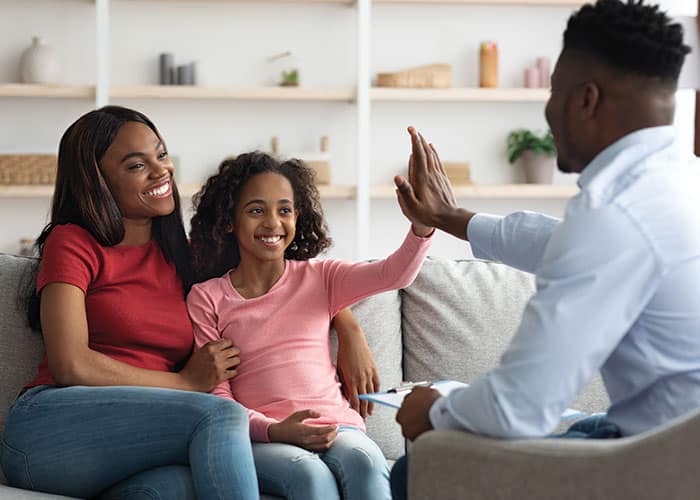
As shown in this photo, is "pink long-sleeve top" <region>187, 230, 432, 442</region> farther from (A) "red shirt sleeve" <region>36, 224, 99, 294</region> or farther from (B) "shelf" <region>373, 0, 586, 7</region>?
Answer: (B) "shelf" <region>373, 0, 586, 7</region>

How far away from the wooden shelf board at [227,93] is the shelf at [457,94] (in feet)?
0.56

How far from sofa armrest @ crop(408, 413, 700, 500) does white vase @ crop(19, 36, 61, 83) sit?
403 cm

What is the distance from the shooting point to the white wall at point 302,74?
16.8ft

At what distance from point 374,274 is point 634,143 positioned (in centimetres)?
95

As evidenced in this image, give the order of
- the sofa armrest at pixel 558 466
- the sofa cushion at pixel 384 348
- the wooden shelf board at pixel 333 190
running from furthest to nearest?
the wooden shelf board at pixel 333 190 < the sofa cushion at pixel 384 348 < the sofa armrest at pixel 558 466

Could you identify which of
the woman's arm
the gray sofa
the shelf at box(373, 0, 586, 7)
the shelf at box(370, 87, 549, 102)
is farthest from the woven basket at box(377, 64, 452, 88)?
the woman's arm

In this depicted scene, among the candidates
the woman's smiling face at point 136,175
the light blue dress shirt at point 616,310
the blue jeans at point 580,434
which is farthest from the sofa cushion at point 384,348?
the light blue dress shirt at point 616,310

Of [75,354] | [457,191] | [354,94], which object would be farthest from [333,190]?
[75,354]

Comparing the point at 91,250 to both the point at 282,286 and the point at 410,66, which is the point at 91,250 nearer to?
the point at 282,286

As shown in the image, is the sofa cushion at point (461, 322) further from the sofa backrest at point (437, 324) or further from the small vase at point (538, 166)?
the small vase at point (538, 166)

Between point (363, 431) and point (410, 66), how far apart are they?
343 centimetres

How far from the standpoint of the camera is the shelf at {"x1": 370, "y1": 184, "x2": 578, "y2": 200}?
500 centimetres

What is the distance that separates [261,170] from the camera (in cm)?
238

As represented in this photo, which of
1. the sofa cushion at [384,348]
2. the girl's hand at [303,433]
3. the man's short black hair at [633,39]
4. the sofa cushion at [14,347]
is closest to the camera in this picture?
the man's short black hair at [633,39]
